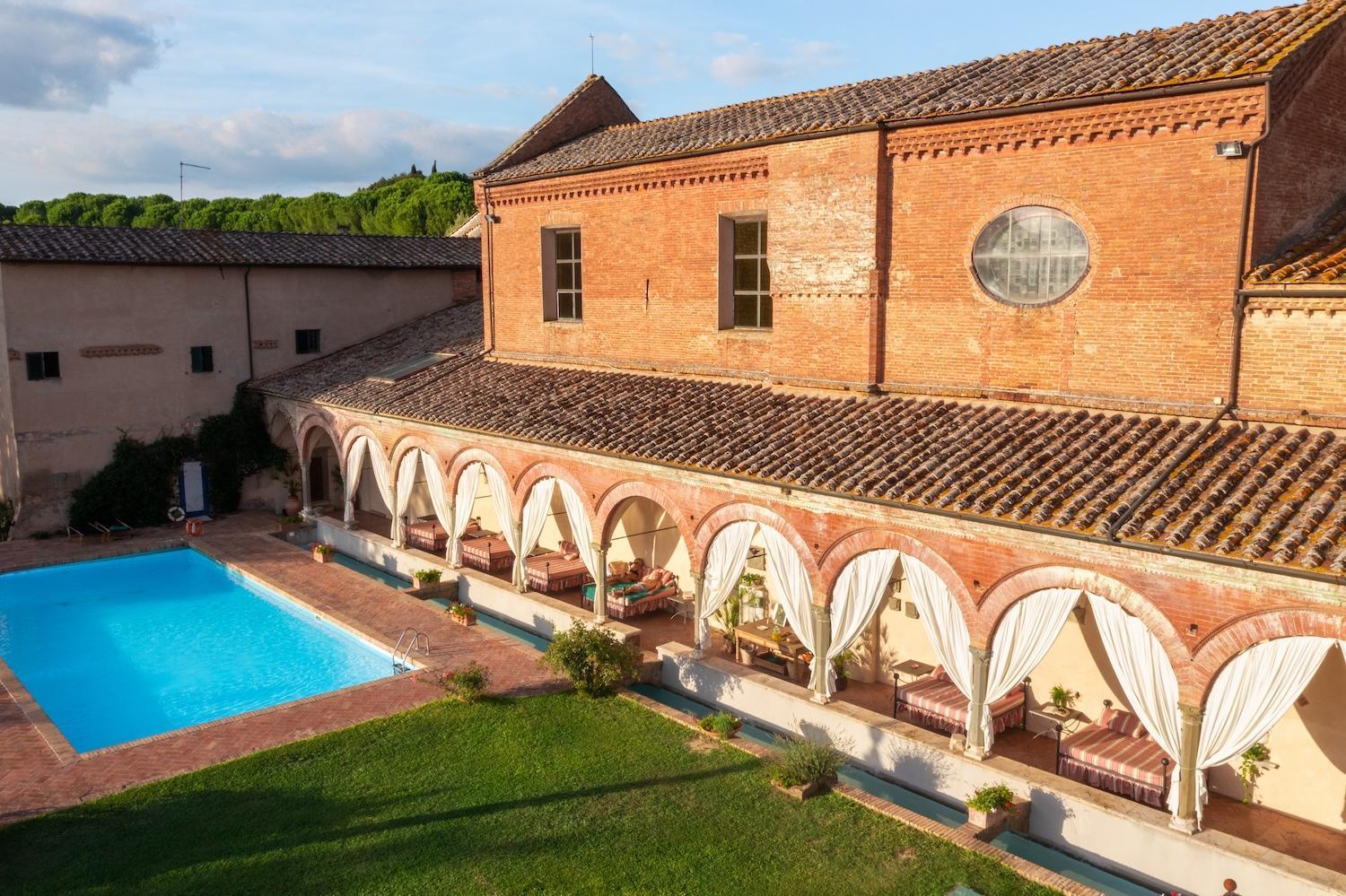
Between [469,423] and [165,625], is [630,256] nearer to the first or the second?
[469,423]

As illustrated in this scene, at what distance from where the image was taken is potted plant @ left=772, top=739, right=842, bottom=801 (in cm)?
1062

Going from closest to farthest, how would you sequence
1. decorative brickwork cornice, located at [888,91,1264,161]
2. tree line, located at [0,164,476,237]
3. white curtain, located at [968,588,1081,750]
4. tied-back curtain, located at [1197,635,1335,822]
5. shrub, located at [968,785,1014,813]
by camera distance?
tied-back curtain, located at [1197,635,1335,822] → shrub, located at [968,785,1014,813] → white curtain, located at [968,588,1081,750] → decorative brickwork cornice, located at [888,91,1264,161] → tree line, located at [0,164,476,237]

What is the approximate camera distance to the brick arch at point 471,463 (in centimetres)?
1766

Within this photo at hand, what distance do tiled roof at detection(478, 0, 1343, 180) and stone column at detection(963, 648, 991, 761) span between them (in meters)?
7.02

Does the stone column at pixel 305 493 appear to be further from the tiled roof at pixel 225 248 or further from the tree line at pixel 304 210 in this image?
the tree line at pixel 304 210

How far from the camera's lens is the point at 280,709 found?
13.2 m

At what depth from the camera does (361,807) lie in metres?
10.4

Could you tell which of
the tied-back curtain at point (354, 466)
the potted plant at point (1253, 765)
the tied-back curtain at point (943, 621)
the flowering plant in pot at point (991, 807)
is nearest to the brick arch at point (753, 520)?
the tied-back curtain at point (943, 621)

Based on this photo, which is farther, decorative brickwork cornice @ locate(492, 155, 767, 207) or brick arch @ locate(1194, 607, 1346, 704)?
decorative brickwork cornice @ locate(492, 155, 767, 207)

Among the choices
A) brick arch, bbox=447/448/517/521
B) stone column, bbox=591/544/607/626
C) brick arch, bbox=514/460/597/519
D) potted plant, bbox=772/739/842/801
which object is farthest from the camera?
brick arch, bbox=447/448/517/521

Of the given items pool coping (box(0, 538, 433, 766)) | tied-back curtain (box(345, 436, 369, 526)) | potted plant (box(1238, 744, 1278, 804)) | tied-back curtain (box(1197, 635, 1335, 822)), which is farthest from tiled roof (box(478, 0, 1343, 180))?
pool coping (box(0, 538, 433, 766))

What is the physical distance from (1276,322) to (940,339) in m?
4.28

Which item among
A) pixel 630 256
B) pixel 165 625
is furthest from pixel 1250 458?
pixel 165 625

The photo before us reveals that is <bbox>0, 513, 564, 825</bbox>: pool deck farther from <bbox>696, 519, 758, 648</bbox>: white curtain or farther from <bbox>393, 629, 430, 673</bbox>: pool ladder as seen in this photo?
<bbox>696, 519, 758, 648</bbox>: white curtain
